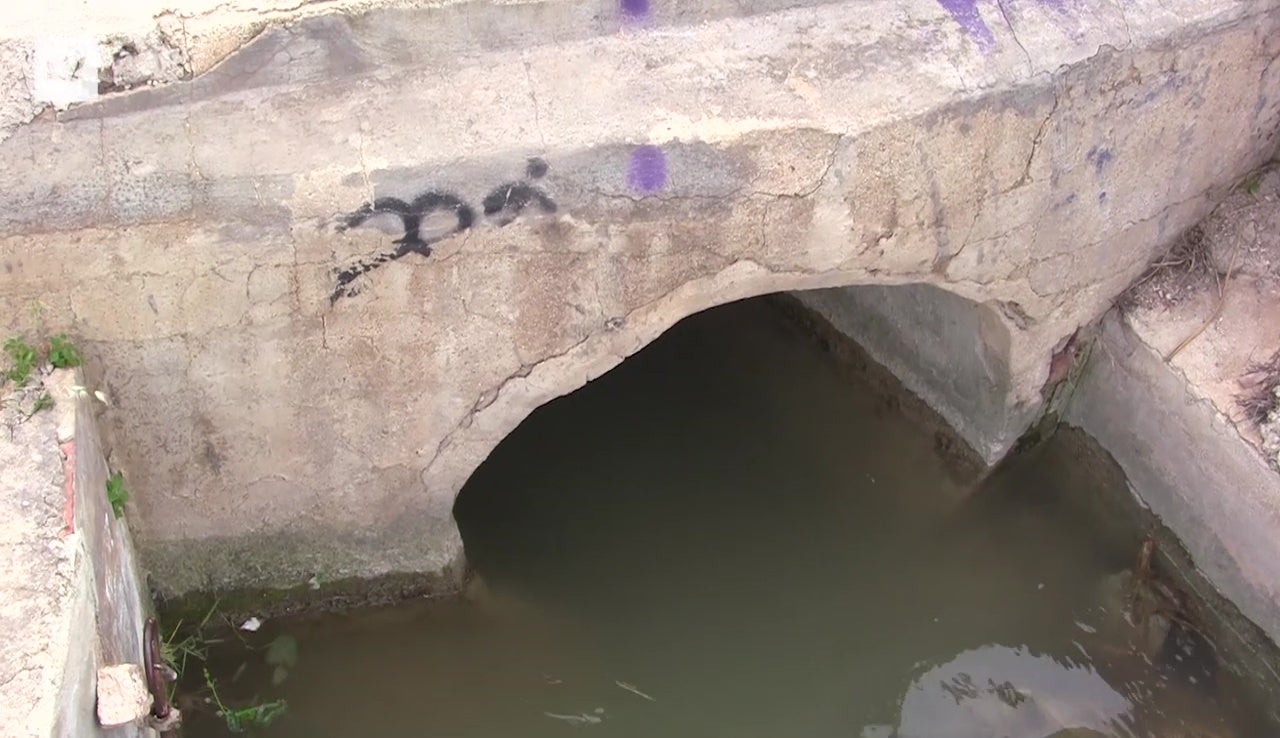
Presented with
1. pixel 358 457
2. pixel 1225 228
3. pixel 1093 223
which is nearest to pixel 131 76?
pixel 358 457

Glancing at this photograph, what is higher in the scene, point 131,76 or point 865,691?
point 131,76

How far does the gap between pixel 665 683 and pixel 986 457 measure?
1726mm

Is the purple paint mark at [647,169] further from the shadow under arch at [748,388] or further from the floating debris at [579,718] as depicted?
the floating debris at [579,718]

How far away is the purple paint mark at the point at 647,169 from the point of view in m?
3.22

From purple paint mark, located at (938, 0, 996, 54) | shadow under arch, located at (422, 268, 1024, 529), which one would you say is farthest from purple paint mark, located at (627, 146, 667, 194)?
purple paint mark, located at (938, 0, 996, 54)

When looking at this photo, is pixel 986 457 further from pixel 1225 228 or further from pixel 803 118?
pixel 803 118

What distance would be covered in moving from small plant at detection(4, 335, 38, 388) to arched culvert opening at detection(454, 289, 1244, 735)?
76.1 inches

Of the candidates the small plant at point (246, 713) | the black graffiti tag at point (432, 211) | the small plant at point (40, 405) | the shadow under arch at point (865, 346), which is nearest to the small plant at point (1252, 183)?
the shadow under arch at point (865, 346)

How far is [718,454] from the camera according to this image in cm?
510

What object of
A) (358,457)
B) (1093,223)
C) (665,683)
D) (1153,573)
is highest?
(1093,223)

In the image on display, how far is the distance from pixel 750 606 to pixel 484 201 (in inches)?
85.2

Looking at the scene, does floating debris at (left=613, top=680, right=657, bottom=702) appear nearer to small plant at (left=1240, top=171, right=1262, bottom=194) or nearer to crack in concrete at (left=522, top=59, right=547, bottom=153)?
crack in concrete at (left=522, top=59, right=547, bottom=153)

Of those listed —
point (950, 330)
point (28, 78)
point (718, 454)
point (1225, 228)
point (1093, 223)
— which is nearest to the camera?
point (28, 78)

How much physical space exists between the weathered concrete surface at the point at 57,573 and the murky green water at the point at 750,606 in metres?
1.09
